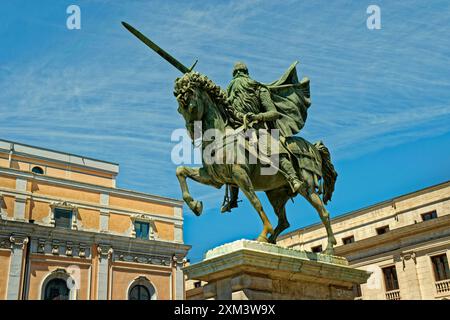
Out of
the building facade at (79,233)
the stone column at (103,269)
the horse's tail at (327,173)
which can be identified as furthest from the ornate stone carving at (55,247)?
the horse's tail at (327,173)

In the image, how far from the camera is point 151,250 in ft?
124

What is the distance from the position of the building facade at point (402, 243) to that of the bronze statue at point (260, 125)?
21253mm

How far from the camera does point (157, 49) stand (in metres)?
8.91

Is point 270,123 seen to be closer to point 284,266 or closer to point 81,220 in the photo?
point 284,266

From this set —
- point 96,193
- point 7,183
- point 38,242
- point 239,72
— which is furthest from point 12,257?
point 239,72

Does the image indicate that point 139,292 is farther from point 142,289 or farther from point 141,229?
point 141,229

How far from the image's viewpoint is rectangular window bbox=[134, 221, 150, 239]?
38.3 m

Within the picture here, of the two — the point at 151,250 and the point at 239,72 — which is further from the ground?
the point at 151,250

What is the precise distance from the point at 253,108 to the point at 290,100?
1072mm

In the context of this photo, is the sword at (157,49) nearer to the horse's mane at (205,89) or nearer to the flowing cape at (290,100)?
the horse's mane at (205,89)

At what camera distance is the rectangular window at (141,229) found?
3828 cm

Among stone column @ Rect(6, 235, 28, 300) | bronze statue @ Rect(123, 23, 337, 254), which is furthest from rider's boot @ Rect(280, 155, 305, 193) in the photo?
stone column @ Rect(6, 235, 28, 300)

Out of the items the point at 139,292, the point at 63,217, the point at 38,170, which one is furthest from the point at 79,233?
the point at 139,292
